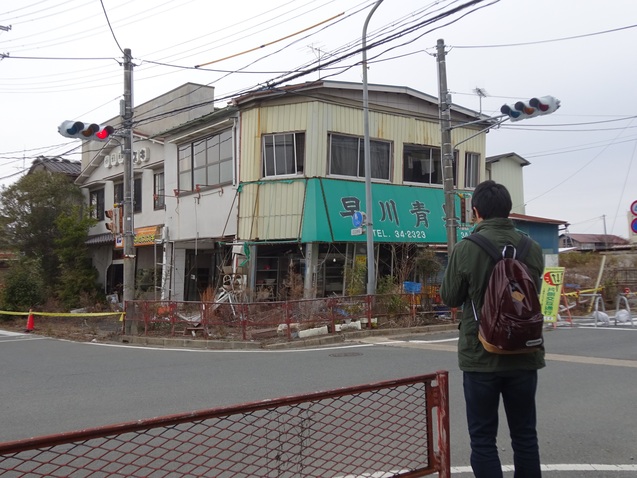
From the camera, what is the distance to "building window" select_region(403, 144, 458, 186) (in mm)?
19781

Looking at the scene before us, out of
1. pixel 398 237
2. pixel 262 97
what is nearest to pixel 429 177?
pixel 398 237

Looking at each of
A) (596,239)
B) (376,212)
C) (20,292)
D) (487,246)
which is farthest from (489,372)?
(596,239)

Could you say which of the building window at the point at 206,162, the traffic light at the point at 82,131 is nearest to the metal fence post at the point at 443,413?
the traffic light at the point at 82,131

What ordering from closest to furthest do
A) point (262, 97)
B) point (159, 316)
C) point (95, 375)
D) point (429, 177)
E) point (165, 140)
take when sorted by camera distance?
point (95, 375)
point (159, 316)
point (262, 97)
point (429, 177)
point (165, 140)

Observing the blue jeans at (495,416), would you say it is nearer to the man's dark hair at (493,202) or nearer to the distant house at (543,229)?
the man's dark hair at (493,202)

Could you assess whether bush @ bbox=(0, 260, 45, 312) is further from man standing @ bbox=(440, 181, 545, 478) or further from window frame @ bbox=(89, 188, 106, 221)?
man standing @ bbox=(440, 181, 545, 478)

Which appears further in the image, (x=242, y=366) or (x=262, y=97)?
(x=262, y=97)

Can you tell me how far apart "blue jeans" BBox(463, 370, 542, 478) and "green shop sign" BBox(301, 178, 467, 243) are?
12.5 metres

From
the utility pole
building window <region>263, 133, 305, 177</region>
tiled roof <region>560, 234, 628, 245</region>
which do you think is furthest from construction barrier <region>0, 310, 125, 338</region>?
tiled roof <region>560, 234, 628, 245</region>

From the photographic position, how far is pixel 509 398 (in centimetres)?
317

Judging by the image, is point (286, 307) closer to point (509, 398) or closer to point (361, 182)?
point (361, 182)

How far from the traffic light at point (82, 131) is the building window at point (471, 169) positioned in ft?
43.0

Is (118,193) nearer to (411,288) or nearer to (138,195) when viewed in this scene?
(138,195)

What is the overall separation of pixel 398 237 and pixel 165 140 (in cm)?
993
